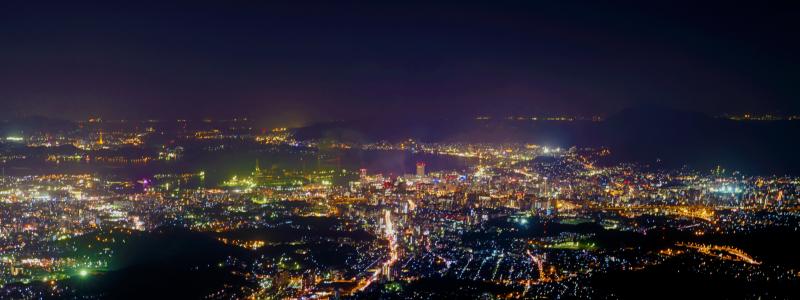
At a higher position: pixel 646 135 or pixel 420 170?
pixel 646 135

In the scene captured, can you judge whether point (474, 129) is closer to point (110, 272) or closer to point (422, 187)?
point (422, 187)

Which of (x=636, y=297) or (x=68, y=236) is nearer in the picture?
(x=636, y=297)

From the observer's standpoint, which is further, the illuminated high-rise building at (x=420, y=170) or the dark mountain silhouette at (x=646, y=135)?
the dark mountain silhouette at (x=646, y=135)

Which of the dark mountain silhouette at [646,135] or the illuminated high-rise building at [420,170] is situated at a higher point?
the dark mountain silhouette at [646,135]

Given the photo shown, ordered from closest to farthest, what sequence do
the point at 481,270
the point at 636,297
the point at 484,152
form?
the point at 636,297
the point at 481,270
the point at 484,152

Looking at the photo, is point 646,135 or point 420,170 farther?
point 646,135

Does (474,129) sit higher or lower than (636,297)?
higher

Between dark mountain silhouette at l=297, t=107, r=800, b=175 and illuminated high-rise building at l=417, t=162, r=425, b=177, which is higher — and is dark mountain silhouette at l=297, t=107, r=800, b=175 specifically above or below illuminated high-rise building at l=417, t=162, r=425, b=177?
above

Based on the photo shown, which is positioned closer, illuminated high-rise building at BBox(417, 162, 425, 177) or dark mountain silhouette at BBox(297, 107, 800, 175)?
illuminated high-rise building at BBox(417, 162, 425, 177)

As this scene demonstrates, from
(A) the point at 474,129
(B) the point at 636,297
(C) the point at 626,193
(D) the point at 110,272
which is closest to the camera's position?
(B) the point at 636,297

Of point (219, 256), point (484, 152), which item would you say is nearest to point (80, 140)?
point (484, 152)
